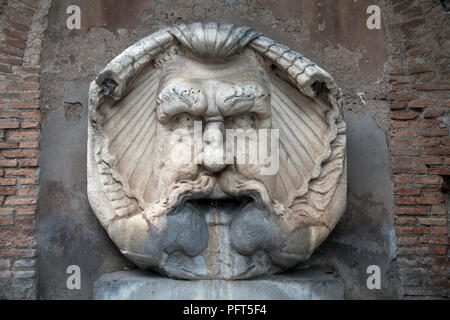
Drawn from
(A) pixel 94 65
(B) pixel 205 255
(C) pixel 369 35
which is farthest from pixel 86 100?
(C) pixel 369 35

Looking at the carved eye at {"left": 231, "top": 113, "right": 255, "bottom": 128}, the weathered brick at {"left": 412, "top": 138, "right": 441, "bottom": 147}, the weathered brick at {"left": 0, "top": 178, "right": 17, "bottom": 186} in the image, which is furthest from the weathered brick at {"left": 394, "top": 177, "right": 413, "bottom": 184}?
the weathered brick at {"left": 0, "top": 178, "right": 17, "bottom": 186}

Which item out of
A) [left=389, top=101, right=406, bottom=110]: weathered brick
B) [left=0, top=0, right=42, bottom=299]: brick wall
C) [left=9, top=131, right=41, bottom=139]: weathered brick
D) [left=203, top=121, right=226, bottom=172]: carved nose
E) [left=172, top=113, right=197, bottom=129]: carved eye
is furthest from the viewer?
[left=389, top=101, right=406, bottom=110]: weathered brick

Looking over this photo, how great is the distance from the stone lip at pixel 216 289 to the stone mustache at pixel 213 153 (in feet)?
0.17

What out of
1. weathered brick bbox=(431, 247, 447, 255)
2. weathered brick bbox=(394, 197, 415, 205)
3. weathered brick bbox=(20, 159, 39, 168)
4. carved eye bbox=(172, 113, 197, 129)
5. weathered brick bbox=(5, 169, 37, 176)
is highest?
carved eye bbox=(172, 113, 197, 129)

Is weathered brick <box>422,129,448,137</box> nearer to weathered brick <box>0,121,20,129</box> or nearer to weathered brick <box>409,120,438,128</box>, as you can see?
weathered brick <box>409,120,438,128</box>

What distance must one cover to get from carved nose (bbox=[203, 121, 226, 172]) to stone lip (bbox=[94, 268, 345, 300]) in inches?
25.0

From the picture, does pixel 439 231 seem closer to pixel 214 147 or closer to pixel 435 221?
pixel 435 221

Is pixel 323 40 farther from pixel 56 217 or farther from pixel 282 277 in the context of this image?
pixel 56 217

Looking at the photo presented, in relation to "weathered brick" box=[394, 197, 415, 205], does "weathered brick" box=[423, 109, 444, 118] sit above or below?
above

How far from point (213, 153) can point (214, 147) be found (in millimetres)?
35

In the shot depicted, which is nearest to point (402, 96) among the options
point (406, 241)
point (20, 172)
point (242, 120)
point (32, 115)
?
point (406, 241)

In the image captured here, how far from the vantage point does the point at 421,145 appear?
10.6 ft

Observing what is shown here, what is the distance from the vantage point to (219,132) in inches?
110

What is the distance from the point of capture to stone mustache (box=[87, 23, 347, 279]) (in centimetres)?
278
